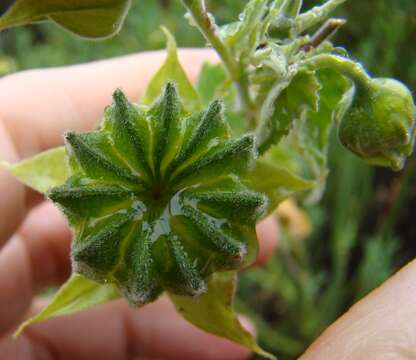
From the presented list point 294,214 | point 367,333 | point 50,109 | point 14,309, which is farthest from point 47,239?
point 367,333

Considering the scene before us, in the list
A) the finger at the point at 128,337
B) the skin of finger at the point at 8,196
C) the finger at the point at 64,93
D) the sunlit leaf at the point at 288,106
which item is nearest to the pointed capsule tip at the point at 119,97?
the sunlit leaf at the point at 288,106

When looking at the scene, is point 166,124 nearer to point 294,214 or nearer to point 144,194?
point 144,194

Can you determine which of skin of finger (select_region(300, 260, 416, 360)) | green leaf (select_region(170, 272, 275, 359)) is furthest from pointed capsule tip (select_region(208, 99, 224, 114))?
skin of finger (select_region(300, 260, 416, 360))

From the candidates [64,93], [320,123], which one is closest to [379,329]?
[320,123]

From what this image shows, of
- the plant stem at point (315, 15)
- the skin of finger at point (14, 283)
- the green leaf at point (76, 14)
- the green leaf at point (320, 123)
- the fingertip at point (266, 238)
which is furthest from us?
the fingertip at point (266, 238)

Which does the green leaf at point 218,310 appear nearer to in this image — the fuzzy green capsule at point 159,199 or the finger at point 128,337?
the fuzzy green capsule at point 159,199

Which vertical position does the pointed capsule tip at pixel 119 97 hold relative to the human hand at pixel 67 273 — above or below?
above

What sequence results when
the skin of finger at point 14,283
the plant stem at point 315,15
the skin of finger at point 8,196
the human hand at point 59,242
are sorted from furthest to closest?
1. the skin of finger at point 14,283
2. the human hand at point 59,242
3. the skin of finger at point 8,196
4. the plant stem at point 315,15
